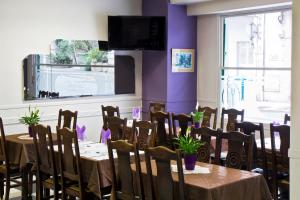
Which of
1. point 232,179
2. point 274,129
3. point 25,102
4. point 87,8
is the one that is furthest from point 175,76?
point 232,179

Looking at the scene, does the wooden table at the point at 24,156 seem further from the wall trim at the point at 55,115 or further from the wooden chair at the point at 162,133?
the wooden chair at the point at 162,133

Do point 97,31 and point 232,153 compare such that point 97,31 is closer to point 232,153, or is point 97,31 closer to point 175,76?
point 175,76

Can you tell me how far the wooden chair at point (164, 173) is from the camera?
3.31 meters

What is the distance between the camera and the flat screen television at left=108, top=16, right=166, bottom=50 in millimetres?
7570

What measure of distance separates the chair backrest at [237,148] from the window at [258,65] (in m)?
3.08

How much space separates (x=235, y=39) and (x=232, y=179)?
4.44 m

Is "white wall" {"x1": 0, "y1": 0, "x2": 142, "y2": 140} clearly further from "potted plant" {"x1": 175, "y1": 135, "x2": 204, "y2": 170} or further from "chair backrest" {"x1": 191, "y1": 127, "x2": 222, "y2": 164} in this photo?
"potted plant" {"x1": 175, "y1": 135, "x2": 204, "y2": 170}

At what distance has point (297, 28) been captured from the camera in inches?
125

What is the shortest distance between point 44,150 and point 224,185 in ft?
6.92

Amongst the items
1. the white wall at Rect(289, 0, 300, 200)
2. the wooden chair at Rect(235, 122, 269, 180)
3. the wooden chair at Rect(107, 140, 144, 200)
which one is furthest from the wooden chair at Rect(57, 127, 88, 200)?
the white wall at Rect(289, 0, 300, 200)

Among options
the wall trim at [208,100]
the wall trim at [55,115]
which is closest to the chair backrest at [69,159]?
the wall trim at [55,115]

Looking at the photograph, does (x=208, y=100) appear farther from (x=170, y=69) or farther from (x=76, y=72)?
(x=76, y=72)

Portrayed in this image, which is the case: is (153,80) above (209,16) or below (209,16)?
below

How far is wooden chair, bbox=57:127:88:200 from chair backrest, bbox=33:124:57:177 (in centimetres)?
13
